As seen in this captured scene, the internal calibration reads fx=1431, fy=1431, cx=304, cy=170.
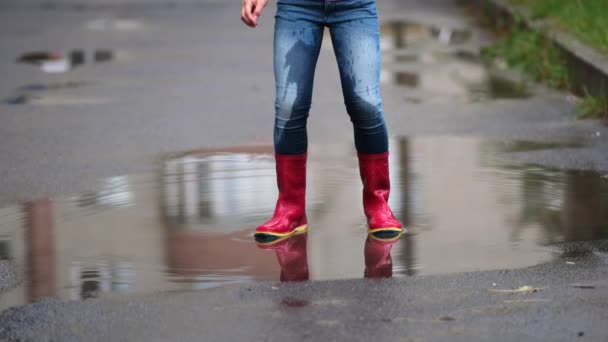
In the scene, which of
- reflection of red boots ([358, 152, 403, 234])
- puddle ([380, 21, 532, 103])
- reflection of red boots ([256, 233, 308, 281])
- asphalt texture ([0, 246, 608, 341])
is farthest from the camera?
puddle ([380, 21, 532, 103])

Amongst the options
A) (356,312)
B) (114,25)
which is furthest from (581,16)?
(356,312)

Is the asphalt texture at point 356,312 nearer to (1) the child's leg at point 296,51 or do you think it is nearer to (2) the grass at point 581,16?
(1) the child's leg at point 296,51

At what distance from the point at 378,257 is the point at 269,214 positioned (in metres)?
0.91

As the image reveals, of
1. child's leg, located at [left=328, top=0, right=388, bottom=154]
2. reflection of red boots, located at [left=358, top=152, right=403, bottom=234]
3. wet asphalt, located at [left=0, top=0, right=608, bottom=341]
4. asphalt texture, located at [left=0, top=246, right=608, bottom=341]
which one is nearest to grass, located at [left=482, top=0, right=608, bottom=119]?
wet asphalt, located at [left=0, top=0, right=608, bottom=341]

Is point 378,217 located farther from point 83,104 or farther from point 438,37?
point 438,37

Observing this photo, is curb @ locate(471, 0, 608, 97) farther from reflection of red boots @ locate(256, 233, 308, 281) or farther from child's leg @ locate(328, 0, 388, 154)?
reflection of red boots @ locate(256, 233, 308, 281)

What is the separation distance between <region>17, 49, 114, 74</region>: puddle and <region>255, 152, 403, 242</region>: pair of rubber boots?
20.0ft

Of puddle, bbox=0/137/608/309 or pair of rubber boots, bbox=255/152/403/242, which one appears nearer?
puddle, bbox=0/137/608/309

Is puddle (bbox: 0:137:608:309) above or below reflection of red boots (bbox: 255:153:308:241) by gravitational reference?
below

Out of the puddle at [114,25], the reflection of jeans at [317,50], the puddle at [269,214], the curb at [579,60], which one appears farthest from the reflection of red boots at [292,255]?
the puddle at [114,25]

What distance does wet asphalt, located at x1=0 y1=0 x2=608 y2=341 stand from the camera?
433 centimetres

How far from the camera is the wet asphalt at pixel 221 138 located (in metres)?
4.33

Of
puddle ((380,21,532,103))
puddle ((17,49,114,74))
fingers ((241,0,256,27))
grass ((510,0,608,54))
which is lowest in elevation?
puddle ((380,21,532,103))

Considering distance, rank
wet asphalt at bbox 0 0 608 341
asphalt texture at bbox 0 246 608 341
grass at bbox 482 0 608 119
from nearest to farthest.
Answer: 1. asphalt texture at bbox 0 246 608 341
2. wet asphalt at bbox 0 0 608 341
3. grass at bbox 482 0 608 119
